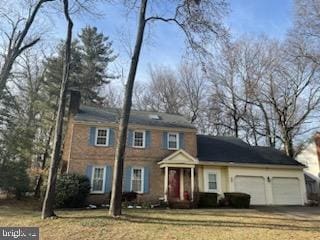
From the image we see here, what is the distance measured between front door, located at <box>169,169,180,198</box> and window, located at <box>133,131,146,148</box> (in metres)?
2.66

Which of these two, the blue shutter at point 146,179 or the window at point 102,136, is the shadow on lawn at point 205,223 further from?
the window at point 102,136

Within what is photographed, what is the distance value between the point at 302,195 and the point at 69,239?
1815 centimetres

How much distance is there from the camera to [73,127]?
60.8 ft

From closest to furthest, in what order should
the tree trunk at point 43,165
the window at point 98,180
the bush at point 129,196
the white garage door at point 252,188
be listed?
the bush at point 129,196 → the window at point 98,180 → the white garage door at point 252,188 → the tree trunk at point 43,165

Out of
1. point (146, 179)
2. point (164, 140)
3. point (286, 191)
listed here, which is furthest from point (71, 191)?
point (286, 191)

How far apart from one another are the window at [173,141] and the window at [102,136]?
4.28 m

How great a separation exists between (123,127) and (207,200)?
8365 mm

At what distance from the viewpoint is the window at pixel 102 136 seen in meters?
18.9

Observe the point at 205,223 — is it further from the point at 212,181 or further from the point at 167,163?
the point at 212,181

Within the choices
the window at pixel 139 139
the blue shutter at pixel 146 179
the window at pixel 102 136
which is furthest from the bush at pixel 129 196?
the window at pixel 102 136

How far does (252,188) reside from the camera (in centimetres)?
2025

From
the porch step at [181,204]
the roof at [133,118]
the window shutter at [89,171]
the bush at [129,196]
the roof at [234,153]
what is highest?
the roof at [133,118]

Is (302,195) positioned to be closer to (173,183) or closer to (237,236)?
(173,183)

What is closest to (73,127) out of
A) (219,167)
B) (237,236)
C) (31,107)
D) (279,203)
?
(31,107)
